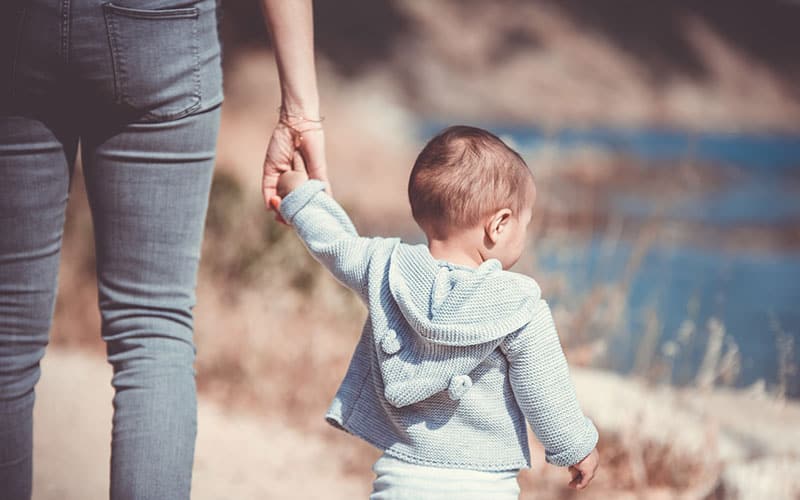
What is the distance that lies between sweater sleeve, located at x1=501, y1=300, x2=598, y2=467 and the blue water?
111 centimetres

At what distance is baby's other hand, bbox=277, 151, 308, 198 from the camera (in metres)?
1.65

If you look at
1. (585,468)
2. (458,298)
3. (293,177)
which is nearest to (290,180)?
(293,177)

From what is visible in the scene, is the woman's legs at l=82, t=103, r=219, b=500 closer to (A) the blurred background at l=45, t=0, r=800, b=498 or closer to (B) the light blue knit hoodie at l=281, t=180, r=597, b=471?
(B) the light blue knit hoodie at l=281, t=180, r=597, b=471

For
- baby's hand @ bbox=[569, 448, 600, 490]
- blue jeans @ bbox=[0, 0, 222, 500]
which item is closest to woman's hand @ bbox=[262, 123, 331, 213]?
blue jeans @ bbox=[0, 0, 222, 500]

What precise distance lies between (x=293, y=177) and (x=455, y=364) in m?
0.46

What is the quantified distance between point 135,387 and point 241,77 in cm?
772

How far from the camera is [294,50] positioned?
1562 millimetres

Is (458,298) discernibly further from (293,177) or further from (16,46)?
(16,46)

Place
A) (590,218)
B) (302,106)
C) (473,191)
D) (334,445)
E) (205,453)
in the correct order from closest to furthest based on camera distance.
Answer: (473,191) < (302,106) < (205,453) < (334,445) < (590,218)

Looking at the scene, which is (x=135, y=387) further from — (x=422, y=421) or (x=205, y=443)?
(x=205, y=443)

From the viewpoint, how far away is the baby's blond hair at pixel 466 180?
150 cm

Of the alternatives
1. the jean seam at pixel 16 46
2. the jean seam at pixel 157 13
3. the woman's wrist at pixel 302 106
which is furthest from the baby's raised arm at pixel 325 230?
the jean seam at pixel 16 46

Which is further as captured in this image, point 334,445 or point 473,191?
point 334,445

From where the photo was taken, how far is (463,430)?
1488mm
